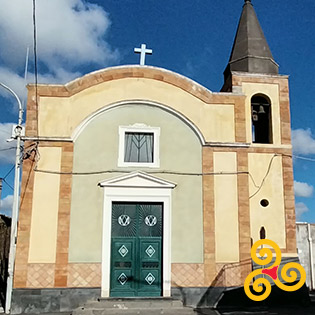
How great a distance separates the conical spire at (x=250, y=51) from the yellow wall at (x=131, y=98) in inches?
115

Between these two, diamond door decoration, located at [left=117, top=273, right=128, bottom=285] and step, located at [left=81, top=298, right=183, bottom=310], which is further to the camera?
diamond door decoration, located at [left=117, top=273, right=128, bottom=285]

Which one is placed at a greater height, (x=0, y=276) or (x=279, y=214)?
(x=279, y=214)

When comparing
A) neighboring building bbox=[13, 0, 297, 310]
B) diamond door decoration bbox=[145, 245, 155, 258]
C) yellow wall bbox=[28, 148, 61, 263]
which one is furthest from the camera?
diamond door decoration bbox=[145, 245, 155, 258]

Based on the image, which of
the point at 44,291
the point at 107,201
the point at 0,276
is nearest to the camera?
the point at 44,291

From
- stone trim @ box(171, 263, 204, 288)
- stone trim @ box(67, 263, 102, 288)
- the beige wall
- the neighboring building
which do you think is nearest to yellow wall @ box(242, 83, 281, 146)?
the neighboring building

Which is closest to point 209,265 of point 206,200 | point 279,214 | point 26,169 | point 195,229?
point 195,229

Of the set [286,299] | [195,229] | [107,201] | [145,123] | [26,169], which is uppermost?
[145,123]

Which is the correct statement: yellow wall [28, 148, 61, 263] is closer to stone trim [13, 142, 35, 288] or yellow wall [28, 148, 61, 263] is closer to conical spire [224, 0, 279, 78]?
stone trim [13, 142, 35, 288]

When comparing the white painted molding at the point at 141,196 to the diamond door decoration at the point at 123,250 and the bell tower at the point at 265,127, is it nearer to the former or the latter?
the diamond door decoration at the point at 123,250

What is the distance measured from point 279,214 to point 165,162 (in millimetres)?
4454

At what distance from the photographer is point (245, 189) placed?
1321 cm

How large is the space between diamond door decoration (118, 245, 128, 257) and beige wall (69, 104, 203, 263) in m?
0.66

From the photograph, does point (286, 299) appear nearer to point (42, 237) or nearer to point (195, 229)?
point (195, 229)
